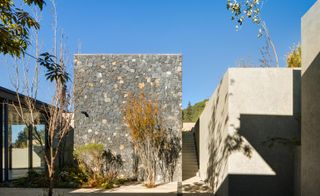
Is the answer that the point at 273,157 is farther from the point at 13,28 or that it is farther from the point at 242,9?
the point at 13,28

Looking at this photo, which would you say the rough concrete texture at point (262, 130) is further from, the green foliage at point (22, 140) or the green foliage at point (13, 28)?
the green foliage at point (22, 140)

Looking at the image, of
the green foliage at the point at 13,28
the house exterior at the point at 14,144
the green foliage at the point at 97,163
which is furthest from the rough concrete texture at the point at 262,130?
the house exterior at the point at 14,144

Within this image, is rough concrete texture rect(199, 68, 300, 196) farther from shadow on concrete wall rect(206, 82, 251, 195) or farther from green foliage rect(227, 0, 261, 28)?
green foliage rect(227, 0, 261, 28)

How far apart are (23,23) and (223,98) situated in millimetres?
5176

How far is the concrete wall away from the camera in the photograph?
4.83 meters

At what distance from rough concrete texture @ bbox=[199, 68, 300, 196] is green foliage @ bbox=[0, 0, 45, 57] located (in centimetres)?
449

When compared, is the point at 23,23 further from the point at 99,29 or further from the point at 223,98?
the point at 99,29

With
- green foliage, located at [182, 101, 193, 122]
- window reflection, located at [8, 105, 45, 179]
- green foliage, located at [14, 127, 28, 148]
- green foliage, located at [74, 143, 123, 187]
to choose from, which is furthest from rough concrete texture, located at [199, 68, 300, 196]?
green foliage, located at [182, 101, 193, 122]

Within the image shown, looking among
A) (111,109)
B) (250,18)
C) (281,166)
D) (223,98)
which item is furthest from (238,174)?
(111,109)

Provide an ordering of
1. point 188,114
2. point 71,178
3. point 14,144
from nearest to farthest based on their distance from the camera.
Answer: point 71,178 → point 14,144 → point 188,114

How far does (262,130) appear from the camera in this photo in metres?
6.95

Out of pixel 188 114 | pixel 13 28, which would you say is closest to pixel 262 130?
Answer: pixel 13 28

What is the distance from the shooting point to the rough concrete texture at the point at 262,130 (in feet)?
22.6

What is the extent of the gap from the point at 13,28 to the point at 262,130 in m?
5.19
